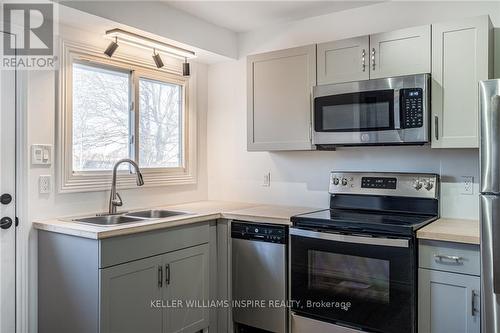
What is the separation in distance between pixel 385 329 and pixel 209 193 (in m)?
2.02

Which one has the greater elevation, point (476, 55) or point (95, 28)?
point (95, 28)

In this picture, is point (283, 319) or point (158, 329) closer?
point (158, 329)

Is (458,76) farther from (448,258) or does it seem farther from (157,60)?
(157,60)

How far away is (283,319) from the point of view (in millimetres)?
2594

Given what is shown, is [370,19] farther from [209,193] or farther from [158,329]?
[158,329]

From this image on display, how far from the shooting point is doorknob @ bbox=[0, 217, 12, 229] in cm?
227

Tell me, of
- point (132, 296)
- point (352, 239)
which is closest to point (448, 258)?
point (352, 239)

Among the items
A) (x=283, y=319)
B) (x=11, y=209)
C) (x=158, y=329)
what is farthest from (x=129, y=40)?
(x=283, y=319)

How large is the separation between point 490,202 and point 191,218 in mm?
1691

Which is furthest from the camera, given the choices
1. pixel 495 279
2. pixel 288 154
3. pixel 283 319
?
pixel 288 154

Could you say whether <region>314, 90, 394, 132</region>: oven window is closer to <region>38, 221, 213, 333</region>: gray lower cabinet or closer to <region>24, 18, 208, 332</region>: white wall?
<region>38, 221, 213, 333</region>: gray lower cabinet

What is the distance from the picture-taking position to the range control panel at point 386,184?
255cm

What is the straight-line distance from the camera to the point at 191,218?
2.62 m

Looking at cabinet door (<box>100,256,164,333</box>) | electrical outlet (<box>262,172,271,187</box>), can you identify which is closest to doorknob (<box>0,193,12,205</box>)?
cabinet door (<box>100,256,164,333</box>)
